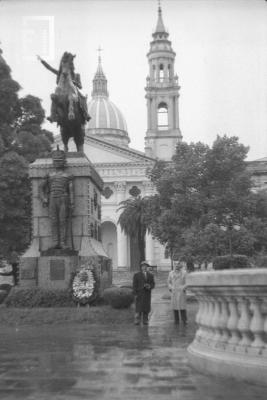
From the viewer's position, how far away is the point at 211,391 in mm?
7297

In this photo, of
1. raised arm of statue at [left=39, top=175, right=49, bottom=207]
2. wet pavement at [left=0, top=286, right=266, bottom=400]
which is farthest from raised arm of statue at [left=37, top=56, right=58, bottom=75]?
wet pavement at [left=0, top=286, right=266, bottom=400]

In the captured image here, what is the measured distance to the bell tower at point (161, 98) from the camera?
89.8 metres

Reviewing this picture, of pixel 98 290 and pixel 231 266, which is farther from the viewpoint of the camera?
pixel 231 266

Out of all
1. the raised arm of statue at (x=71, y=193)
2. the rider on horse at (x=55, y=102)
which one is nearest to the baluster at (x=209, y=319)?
the raised arm of statue at (x=71, y=193)

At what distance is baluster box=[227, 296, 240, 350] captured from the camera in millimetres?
7957

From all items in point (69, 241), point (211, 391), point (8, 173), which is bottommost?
point (211, 391)

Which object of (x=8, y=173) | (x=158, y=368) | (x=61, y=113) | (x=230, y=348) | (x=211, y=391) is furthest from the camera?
(x=8, y=173)

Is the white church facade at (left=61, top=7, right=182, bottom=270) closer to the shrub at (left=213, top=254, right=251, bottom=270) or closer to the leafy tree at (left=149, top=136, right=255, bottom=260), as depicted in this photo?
the leafy tree at (left=149, top=136, right=255, bottom=260)

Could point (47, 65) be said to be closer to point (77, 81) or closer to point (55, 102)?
point (77, 81)

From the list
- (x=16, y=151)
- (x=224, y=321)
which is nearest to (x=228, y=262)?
(x=16, y=151)

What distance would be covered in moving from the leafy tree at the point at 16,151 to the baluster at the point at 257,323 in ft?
61.7

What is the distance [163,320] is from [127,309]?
1.75 metres

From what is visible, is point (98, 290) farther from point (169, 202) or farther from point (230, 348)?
point (169, 202)

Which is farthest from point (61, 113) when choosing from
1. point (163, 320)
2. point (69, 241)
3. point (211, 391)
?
point (211, 391)
